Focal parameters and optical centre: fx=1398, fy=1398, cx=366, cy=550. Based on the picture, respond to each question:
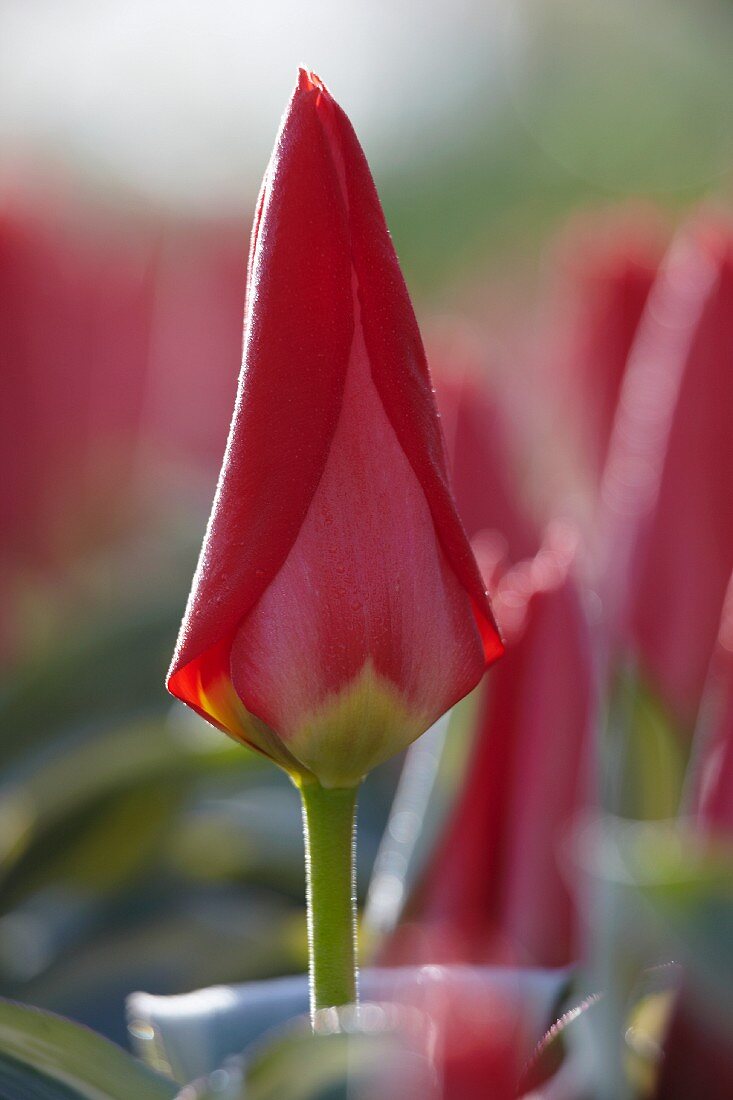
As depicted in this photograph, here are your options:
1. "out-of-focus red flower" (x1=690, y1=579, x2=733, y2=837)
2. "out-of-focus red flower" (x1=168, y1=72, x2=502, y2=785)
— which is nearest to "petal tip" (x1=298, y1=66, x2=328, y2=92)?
"out-of-focus red flower" (x1=168, y1=72, x2=502, y2=785)

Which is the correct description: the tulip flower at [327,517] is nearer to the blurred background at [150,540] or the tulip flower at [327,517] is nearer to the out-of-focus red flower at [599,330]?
the blurred background at [150,540]

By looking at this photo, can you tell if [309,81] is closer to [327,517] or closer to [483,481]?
[327,517]

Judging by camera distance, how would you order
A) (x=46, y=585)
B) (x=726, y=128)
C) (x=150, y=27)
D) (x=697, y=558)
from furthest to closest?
(x=150, y=27) → (x=726, y=128) → (x=46, y=585) → (x=697, y=558)

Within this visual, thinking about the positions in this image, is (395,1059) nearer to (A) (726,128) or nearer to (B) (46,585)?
(B) (46,585)

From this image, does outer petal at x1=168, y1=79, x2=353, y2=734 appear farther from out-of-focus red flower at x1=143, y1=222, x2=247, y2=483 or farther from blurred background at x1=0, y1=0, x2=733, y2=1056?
out-of-focus red flower at x1=143, y1=222, x2=247, y2=483

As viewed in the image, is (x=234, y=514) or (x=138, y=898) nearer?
(x=234, y=514)

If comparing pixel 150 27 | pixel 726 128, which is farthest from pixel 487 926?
pixel 150 27
